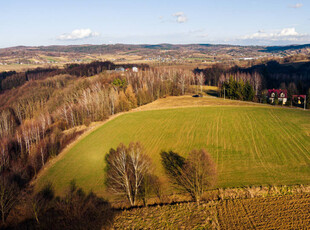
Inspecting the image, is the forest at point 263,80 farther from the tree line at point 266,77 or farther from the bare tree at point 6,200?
the bare tree at point 6,200

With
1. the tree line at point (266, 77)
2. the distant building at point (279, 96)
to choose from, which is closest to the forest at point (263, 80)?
the tree line at point (266, 77)

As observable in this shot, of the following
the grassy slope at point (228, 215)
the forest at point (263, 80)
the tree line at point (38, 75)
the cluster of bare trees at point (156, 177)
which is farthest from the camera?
the tree line at point (38, 75)

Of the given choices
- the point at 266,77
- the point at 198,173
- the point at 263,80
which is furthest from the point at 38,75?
the point at 198,173

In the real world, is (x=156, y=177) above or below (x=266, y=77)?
below

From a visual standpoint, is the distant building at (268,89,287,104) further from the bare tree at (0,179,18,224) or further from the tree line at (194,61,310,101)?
the bare tree at (0,179,18,224)

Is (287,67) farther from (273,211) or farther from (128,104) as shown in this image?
(273,211)

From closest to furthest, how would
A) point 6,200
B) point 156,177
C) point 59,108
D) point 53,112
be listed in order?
point 6,200
point 156,177
point 53,112
point 59,108

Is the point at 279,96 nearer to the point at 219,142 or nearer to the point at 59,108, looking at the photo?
the point at 219,142

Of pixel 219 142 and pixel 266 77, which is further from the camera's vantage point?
pixel 266 77
